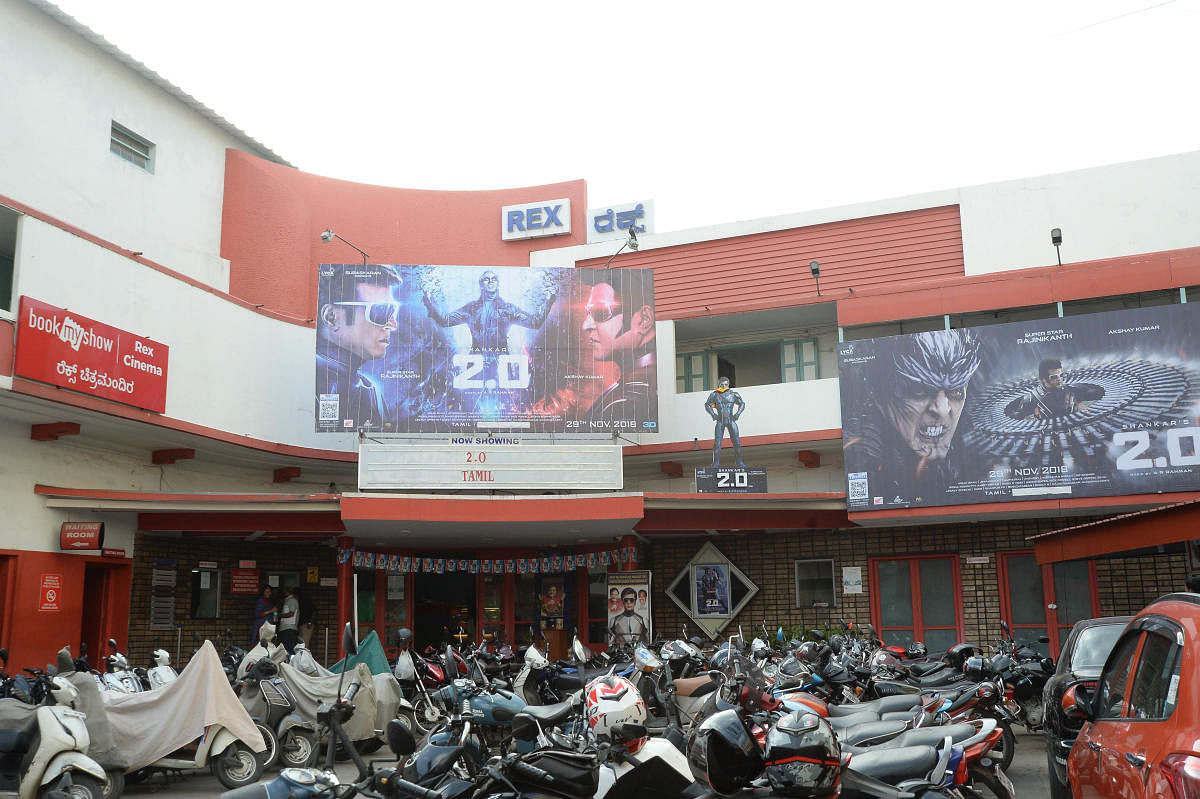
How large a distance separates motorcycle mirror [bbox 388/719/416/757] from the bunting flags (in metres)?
12.1

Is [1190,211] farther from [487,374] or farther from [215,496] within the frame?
[215,496]

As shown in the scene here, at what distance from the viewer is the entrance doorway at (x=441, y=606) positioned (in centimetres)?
2061

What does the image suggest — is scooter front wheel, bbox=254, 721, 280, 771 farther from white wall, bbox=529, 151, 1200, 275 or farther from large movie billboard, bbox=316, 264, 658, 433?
white wall, bbox=529, 151, 1200, 275

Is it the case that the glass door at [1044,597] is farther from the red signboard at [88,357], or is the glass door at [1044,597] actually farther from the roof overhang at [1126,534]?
the red signboard at [88,357]

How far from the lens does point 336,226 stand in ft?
76.8

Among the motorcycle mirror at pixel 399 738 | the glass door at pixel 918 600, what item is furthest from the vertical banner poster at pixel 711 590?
the motorcycle mirror at pixel 399 738

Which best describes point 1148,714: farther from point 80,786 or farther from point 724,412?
point 724,412

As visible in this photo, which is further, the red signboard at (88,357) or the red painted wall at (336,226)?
the red painted wall at (336,226)

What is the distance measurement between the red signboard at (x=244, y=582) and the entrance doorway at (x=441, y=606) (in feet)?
10.0

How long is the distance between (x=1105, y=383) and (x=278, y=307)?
1602cm

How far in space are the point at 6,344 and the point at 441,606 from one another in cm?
992

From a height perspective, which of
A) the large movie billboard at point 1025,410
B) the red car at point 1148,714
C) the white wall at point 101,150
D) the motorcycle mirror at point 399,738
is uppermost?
the white wall at point 101,150

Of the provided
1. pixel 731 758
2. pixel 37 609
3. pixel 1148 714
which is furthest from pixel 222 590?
pixel 1148 714

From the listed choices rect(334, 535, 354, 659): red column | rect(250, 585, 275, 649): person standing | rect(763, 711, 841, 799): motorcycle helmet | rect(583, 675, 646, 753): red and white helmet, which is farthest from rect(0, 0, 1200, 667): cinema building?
rect(763, 711, 841, 799): motorcycle helmet
